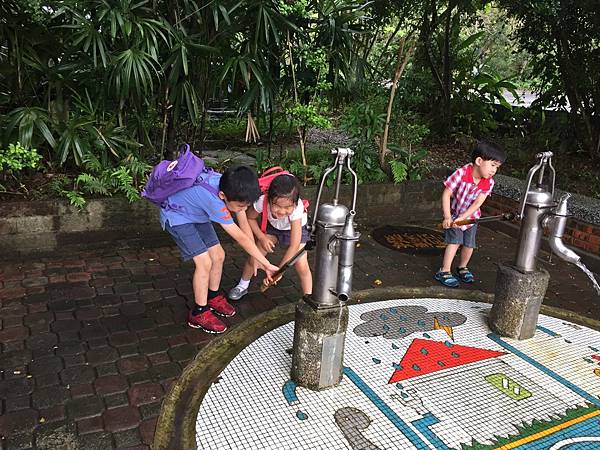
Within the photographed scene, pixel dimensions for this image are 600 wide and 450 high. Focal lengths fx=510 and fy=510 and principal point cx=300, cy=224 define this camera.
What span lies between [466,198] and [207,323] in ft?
7.06

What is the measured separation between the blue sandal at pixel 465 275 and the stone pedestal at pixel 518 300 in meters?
0.85

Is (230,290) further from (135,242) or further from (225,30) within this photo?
(225,30)

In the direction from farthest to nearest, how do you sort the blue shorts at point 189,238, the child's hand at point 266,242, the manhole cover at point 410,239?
the manhole cover at point 410,239
the child's hand at point 266,242
the blue shorts at point 189,238

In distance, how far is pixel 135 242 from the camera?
4520 mm

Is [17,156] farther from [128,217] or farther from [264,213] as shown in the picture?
[264,213]

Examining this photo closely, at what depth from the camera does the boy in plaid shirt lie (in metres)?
3.67

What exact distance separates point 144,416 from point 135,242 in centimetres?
234

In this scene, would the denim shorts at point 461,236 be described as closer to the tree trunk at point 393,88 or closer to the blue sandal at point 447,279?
the blue sandal at point 447,279

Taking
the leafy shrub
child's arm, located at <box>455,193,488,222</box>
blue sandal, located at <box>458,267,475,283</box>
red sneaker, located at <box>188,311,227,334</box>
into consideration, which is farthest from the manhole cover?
the leafy shrub

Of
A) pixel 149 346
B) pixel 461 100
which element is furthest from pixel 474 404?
pixel 461 100

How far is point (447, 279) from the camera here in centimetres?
407

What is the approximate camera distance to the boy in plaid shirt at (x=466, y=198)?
3.67 metres

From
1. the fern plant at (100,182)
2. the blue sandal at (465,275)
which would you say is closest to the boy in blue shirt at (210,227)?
the fern plant at (100,182)

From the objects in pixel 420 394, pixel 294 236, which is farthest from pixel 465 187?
pixel 420 394
